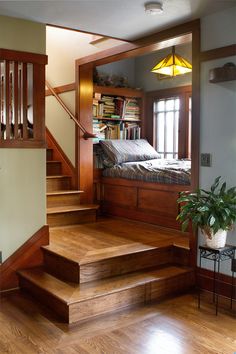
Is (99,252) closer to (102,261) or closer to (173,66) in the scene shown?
(102,261)

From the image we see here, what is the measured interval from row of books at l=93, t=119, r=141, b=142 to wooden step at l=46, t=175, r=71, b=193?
2.47 feet

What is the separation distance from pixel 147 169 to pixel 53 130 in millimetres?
1564

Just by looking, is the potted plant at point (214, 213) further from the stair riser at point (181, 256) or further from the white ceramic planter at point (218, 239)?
the stair riser at point (181, 256)

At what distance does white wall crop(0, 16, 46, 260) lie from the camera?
11.7ft

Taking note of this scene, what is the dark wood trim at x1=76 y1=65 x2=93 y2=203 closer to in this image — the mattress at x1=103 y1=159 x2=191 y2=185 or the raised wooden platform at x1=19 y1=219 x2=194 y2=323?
the mattress at x1=103 y1=159 x2=191 y2=185

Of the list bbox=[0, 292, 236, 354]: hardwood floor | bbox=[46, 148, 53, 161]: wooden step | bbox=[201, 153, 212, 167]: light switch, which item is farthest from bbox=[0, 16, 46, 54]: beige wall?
bbox=[0, 292, 236, 354]: hardwood floor

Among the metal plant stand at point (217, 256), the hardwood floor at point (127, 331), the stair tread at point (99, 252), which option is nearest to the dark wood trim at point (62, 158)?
the stair tread at point (99, 252)

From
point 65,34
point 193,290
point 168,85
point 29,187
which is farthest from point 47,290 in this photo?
point 168,85

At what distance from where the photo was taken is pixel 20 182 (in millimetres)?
3674

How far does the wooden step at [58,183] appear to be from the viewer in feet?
17.0

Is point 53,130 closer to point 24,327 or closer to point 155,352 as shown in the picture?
point 24,327

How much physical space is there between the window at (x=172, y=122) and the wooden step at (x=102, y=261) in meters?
2.51

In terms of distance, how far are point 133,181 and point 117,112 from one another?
4.91ft

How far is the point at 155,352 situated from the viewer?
2566 mm
